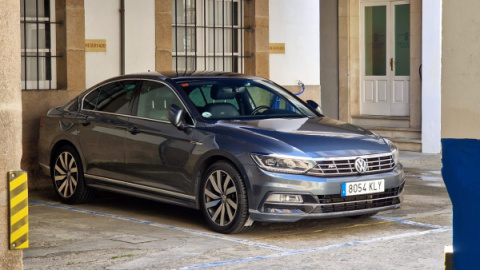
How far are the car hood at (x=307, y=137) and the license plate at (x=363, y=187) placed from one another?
286 mm

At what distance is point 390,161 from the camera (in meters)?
9.22

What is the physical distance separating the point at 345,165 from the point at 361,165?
0.61 ft

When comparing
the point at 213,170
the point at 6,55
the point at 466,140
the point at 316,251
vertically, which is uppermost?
the point at 6,55

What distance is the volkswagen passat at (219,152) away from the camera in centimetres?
857

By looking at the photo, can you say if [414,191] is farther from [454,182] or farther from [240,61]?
[454,182]

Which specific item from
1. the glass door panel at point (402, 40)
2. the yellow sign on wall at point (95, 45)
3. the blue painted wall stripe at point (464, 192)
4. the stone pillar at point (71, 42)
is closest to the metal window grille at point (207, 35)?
the yellow sign on wall at point (95, 45)

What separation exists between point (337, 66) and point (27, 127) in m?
9.71

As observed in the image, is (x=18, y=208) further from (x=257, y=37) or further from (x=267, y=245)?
(x=257, y=37)

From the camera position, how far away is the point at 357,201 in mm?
8781

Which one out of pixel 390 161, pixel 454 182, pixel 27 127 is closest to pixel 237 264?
pixel 390 161

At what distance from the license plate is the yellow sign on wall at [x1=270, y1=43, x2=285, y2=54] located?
664cm

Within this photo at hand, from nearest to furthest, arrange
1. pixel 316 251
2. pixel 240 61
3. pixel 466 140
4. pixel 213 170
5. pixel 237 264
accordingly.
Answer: pixel 466 140 < pixel 237 264 < pixel 316 251 < pixel 213 170 < pixel 240 61

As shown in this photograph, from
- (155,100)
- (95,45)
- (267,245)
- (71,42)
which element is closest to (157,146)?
(155,100)

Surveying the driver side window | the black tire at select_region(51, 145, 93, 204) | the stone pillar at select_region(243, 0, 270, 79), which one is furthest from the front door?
the black tire at select_region(51, 145, 93, 204)
